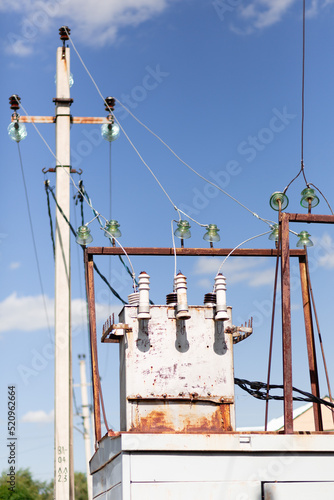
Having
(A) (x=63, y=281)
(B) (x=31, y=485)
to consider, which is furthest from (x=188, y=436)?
(B) (x=31, y=485)

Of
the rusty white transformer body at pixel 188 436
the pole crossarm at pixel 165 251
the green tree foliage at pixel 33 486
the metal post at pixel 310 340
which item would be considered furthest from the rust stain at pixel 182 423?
the green tree foliage at pixel 33 486

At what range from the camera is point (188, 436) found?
11789 mm

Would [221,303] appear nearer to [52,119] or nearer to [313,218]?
[313,218]

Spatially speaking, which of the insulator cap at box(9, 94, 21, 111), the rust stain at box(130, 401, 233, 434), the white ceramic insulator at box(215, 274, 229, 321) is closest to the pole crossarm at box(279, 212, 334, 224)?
the white ceramic insulator at box(215, 274, 229, 321)

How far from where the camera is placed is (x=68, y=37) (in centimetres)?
1628

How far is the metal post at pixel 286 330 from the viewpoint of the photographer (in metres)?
12.2

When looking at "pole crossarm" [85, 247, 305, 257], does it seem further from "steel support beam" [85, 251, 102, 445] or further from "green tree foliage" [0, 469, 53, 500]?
"green tree foliage" [0, 469, 53, 500]

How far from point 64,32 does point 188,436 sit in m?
9.31

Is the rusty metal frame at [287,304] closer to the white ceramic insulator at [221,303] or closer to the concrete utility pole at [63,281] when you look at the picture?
the white ceramic insulator at [221,303]

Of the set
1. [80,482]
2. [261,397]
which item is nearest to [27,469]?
[80,482]

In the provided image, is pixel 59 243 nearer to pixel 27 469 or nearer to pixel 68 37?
pixel 68 37

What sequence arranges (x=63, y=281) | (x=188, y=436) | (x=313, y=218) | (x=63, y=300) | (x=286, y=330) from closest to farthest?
1. (x=188, y=436)
2. (x=286, y=330)
3. (x=313, y=218)
4. (x=63, y=300)
5. (x=63, y=281)

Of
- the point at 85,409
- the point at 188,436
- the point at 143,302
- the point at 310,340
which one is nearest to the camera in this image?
the point at 188,436

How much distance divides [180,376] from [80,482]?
77099 millimetres
